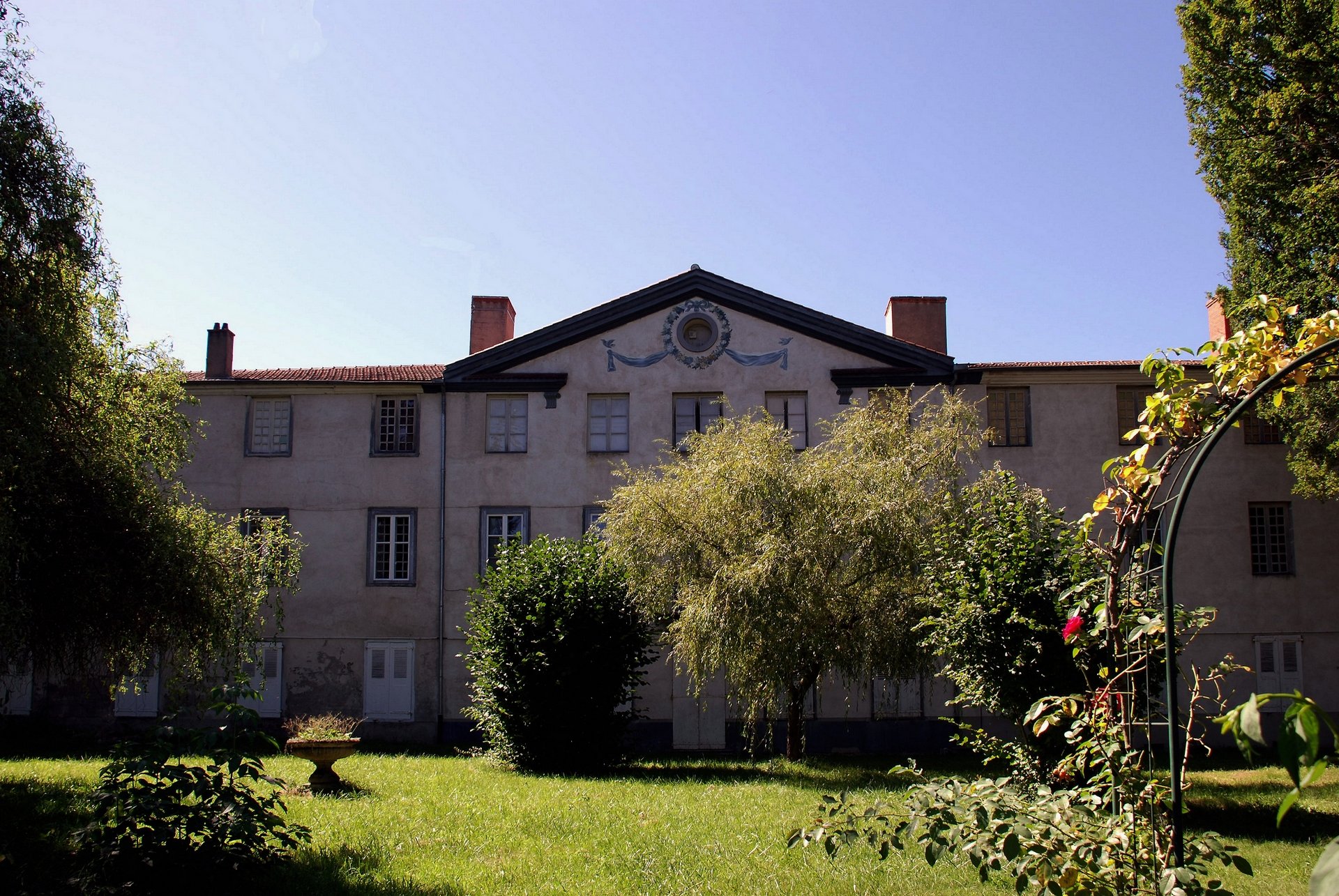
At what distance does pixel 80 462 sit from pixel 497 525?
1152 centimetres

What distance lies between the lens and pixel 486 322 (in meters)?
25.8

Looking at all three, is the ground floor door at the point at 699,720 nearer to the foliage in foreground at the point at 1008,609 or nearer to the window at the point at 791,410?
the window at the point at 791,410

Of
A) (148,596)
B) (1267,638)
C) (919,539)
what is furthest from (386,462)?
(1267,638)

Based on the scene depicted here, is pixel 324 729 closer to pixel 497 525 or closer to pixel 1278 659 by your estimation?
pixel 497 525

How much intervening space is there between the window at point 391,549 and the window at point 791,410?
342 inches

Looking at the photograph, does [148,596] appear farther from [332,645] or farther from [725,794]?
[332,645]

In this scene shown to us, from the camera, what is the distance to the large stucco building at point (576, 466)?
906 inches

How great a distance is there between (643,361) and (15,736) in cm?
1559

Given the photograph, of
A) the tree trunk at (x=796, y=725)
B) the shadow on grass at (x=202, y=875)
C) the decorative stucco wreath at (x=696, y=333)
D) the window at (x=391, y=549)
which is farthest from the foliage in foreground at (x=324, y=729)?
the decorative stucco wreath at (x=696, y=333)

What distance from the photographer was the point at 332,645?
929 inches

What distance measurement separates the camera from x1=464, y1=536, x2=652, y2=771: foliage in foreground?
59.7ft

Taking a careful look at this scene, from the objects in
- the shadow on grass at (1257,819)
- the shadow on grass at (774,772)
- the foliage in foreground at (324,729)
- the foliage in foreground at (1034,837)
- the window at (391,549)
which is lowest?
the shadow on grass at (774,772)

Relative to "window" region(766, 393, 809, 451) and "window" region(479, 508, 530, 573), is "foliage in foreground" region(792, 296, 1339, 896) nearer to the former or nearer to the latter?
"window" region(766, 393, 809, 451)

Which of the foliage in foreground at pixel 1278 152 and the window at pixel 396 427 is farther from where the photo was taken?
the window at pixel 396 427
